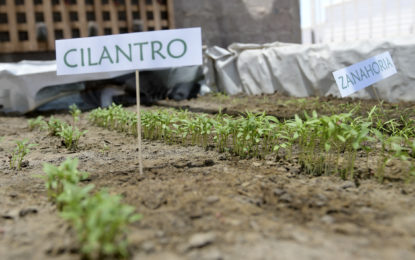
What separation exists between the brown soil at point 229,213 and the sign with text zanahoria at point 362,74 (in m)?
1.05

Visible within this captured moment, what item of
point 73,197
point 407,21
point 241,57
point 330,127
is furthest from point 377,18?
point 73,197

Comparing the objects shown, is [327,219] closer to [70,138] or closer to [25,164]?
[25,164]

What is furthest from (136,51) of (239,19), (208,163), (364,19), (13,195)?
(364,19)

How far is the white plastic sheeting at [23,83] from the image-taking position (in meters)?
5.34

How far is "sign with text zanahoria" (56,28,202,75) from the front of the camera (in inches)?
89.8

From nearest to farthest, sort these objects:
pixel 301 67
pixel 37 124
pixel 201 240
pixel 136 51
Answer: pixel 201 240 < pixel 136 51 < pixel 37 124 < pixel 301 67

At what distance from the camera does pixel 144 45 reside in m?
2.32

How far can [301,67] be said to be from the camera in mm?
5750

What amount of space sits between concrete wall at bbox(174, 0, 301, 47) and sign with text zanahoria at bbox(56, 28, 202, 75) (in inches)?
200

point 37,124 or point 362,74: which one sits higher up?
point 362,74

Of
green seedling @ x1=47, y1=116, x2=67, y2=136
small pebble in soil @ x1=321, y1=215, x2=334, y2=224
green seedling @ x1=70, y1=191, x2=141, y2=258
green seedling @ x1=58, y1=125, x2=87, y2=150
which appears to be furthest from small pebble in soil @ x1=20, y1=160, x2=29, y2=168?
small pebble in soil @ x1=321, y1=215, x2=334, y2=224

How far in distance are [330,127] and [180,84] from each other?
15.5ft

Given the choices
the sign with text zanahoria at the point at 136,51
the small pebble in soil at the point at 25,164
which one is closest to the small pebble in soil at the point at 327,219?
the sign with text zanahoria at the point at 136,51

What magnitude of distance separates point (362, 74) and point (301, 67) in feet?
8.61
